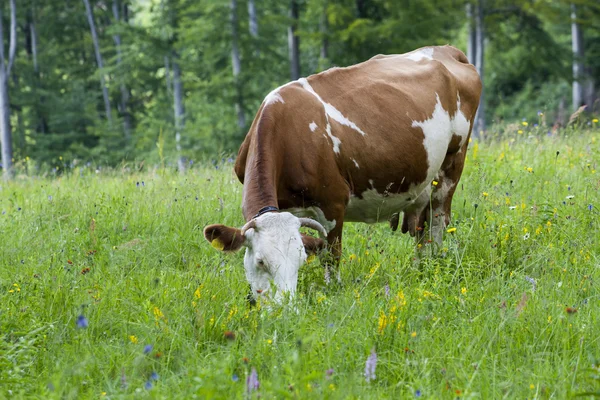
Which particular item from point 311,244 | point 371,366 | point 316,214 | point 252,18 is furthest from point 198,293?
point 252,18

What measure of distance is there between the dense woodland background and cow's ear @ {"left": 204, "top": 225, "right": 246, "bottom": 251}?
6810mm

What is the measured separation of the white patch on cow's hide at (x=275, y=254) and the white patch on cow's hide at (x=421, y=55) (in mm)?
3318

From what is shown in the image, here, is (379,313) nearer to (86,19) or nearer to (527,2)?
(527,2)

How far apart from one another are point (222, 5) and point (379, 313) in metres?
17.3

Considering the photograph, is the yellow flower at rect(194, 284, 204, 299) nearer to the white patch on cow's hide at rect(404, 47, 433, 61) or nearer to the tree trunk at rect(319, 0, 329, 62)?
the white patch on cow's hide at rect(404, 47, 433, 61)

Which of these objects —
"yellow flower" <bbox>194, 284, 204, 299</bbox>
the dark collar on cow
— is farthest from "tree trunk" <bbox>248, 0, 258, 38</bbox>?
"yellow flower" <bbox>194, 284, 204, 299</bbox>

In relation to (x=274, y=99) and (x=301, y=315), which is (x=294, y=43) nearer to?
(x=274, y=99)

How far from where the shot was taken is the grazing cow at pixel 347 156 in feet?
12.8

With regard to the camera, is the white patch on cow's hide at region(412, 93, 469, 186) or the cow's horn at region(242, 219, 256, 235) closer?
the cow's horn at region(242, 219, 256, 235)

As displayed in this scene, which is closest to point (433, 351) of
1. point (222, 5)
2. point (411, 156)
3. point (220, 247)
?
point (220, 247)

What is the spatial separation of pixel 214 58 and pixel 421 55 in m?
19.3

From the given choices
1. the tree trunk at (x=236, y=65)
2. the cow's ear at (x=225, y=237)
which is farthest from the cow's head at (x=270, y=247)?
the tree trunk at (x=236, y=65)

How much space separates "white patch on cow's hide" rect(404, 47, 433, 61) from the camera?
6539mm

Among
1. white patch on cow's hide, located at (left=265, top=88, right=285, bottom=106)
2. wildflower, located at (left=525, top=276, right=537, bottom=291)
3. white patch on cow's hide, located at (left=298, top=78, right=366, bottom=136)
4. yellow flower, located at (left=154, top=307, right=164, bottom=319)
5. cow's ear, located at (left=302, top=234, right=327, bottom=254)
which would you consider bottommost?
wildflower, located at (left=525, top=276, right=537, bottom=291)
